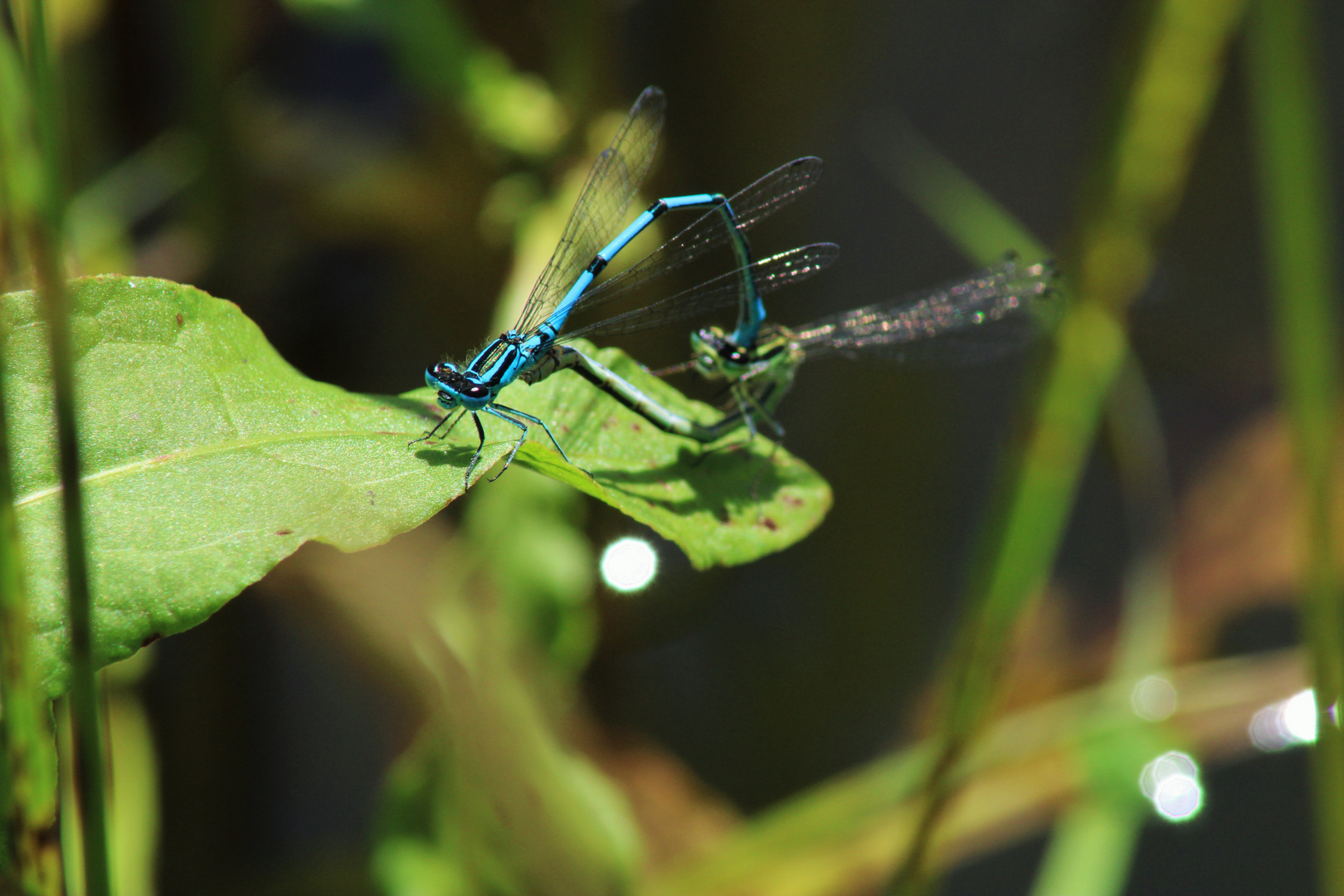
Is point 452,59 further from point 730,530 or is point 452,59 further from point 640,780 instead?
point 640,780

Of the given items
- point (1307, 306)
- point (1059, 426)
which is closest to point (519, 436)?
point (1059, 426)

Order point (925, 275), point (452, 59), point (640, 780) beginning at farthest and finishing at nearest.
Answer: point (925, 275) < point (640, 780) < point (452, 59)

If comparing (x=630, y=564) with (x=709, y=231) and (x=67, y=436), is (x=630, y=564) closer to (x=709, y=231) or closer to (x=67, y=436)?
(x=709, y=231)

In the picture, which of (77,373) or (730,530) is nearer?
(77,373)

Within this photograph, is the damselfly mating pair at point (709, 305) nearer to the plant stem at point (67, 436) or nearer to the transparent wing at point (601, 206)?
the transparent wing at point (601, 206)

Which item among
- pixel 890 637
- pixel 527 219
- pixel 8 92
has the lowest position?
pixel 890 637

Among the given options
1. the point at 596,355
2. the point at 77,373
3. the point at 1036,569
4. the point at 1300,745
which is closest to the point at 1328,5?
the point at 1300,745

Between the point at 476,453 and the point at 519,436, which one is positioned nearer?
the point at 476,453
